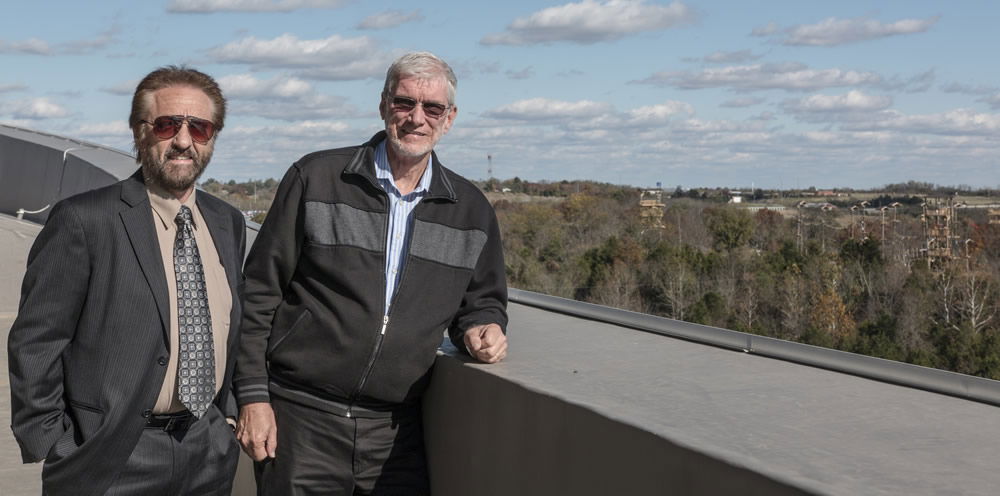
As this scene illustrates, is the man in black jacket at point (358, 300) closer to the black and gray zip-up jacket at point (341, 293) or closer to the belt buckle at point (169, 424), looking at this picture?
the black and gray zip-up jacket at point (341, 293)

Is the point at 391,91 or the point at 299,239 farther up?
the point at 391,91

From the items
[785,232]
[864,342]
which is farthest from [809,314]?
[785,232]

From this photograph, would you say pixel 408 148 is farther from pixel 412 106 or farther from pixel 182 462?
pixel 182 462

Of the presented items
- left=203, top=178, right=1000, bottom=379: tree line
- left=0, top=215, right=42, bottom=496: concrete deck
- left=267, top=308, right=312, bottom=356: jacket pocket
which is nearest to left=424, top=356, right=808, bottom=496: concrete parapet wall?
left=267, top=308, right=312, bottom=356: jacket pocket

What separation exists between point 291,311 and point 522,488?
674 millimetres

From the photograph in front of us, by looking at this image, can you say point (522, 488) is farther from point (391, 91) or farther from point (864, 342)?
point (864, 342)

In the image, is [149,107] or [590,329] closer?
[149,107]

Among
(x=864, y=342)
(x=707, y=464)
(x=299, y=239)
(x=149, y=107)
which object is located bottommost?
(x=864, y=342)

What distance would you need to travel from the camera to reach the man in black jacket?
2695 millimetres

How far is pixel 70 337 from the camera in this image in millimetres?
2330

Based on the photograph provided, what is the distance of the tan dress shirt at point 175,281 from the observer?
2.43m

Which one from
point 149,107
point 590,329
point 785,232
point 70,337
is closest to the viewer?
point 70,337

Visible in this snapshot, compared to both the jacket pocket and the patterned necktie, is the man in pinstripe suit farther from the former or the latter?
the jacket pocket

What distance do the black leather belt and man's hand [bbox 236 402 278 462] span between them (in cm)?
28
